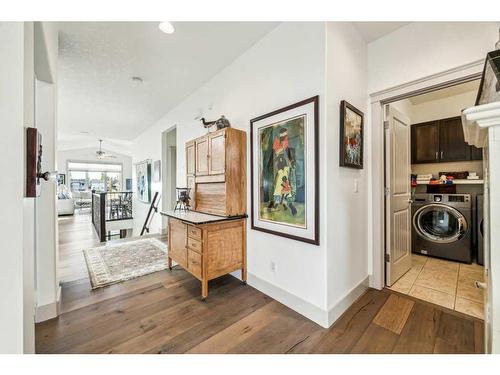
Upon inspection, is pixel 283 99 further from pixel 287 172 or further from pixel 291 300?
pixel 291 300

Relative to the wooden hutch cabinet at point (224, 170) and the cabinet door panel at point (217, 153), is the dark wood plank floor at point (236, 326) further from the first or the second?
the cabinet door panel at point (217, 153)

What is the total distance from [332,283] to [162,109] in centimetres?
439

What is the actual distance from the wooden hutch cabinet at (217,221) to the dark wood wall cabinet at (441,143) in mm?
3265

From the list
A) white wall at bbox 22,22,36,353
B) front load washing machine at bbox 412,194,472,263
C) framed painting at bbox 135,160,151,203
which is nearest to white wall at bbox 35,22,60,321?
white wall at bbox 22,22,36,353

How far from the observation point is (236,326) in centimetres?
170

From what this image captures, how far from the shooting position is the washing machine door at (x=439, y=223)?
115 inches

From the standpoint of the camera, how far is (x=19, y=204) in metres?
0.74

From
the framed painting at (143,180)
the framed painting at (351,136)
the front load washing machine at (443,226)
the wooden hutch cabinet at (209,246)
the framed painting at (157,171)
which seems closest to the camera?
the framed painting at (351,136)

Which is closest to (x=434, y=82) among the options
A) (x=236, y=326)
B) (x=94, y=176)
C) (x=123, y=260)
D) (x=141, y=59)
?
(x=236, y=326)

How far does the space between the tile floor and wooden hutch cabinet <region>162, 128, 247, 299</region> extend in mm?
1817

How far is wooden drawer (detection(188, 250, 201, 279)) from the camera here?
214cm

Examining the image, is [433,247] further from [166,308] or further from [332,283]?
[166,308]

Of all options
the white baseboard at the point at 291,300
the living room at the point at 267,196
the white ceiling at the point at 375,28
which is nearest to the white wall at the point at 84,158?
the living room at the point at 267,196
